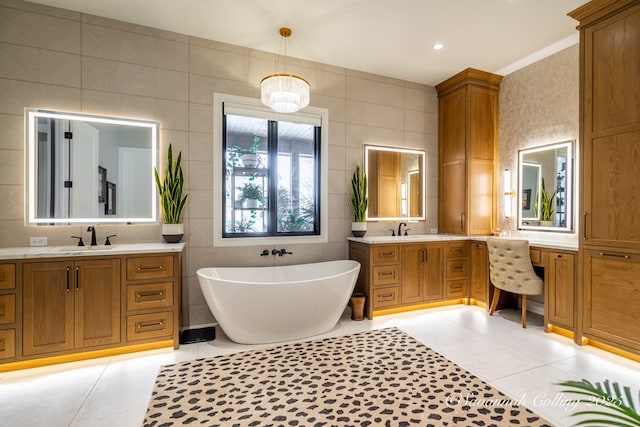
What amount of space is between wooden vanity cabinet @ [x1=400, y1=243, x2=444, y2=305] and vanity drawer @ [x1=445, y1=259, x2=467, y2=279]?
12 centimetres

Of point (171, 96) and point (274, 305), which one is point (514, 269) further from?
point (171, 96)

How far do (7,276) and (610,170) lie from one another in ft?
16.3

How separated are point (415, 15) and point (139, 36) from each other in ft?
9.01

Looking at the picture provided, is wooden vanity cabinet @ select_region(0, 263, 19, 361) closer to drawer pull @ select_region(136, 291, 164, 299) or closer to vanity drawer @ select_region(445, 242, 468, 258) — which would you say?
drawer pull @ select_region(136, 291, 164, 299)

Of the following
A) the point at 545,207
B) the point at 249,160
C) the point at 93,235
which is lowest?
the point at 93,235

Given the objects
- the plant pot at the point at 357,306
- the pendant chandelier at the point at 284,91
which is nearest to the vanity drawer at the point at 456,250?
the plant pot at the point at 357,306

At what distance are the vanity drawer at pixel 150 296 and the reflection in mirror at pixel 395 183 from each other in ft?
8.45

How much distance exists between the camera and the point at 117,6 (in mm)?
2980

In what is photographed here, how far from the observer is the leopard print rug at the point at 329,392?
198cm

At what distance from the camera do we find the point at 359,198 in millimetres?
4012

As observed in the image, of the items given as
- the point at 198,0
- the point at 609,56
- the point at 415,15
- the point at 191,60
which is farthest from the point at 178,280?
the point at 609,56

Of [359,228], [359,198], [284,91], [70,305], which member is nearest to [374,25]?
[284,91]

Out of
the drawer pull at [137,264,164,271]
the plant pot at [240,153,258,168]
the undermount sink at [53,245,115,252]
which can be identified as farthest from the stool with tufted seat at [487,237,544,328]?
the undermount sink at [53,245,115,252]

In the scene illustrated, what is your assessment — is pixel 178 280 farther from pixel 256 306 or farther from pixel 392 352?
pixel 392 352
